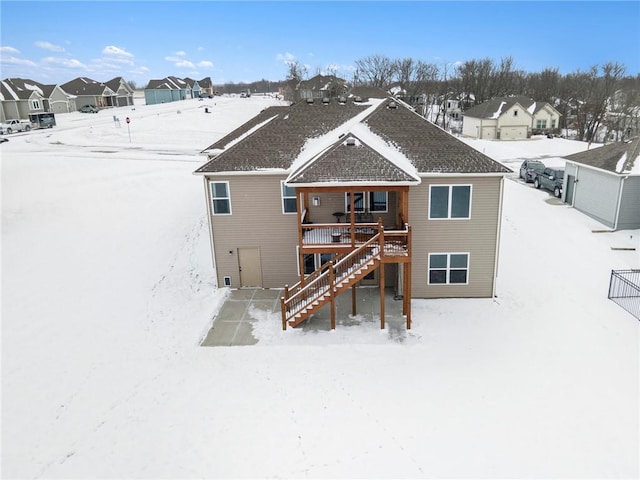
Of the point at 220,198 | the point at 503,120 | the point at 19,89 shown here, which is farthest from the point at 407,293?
the point at 19,89

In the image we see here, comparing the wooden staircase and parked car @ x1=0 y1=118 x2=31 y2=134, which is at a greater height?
parked car @ x1=0 y1=118 x2=31 y2=134

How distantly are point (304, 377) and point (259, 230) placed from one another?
709 cm

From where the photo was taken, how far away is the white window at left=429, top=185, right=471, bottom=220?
16.4 meters

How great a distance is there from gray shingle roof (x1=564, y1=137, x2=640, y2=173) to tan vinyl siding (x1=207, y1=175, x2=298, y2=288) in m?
18.5

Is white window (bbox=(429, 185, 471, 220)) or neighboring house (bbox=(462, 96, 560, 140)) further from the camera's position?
neighboring house (bbox=(462, 96, 560, 140))

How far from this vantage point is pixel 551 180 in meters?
31.6

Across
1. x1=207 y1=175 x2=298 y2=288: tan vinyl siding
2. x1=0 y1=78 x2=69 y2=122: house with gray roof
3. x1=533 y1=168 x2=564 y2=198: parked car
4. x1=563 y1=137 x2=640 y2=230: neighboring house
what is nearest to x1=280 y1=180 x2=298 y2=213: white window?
x1=207 y1=175 x2=298 y2=288: tan vinyl siding

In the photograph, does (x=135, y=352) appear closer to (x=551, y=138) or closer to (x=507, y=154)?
(x=507, y=154)

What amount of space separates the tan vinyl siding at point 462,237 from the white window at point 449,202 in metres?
0.16

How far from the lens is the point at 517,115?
60406mm

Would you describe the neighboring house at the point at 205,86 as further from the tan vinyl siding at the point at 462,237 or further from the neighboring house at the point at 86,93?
the tan vinyl siding at the point at 462,237

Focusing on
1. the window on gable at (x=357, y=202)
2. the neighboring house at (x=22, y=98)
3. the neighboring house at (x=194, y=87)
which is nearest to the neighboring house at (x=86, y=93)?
the neighboring house at (x=22, y=98)

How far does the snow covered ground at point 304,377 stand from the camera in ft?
33.7

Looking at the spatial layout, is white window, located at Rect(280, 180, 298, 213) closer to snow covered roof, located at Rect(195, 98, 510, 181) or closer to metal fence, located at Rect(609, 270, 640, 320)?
snow covered roof, located at Rect(195, 98, 510, 181)
